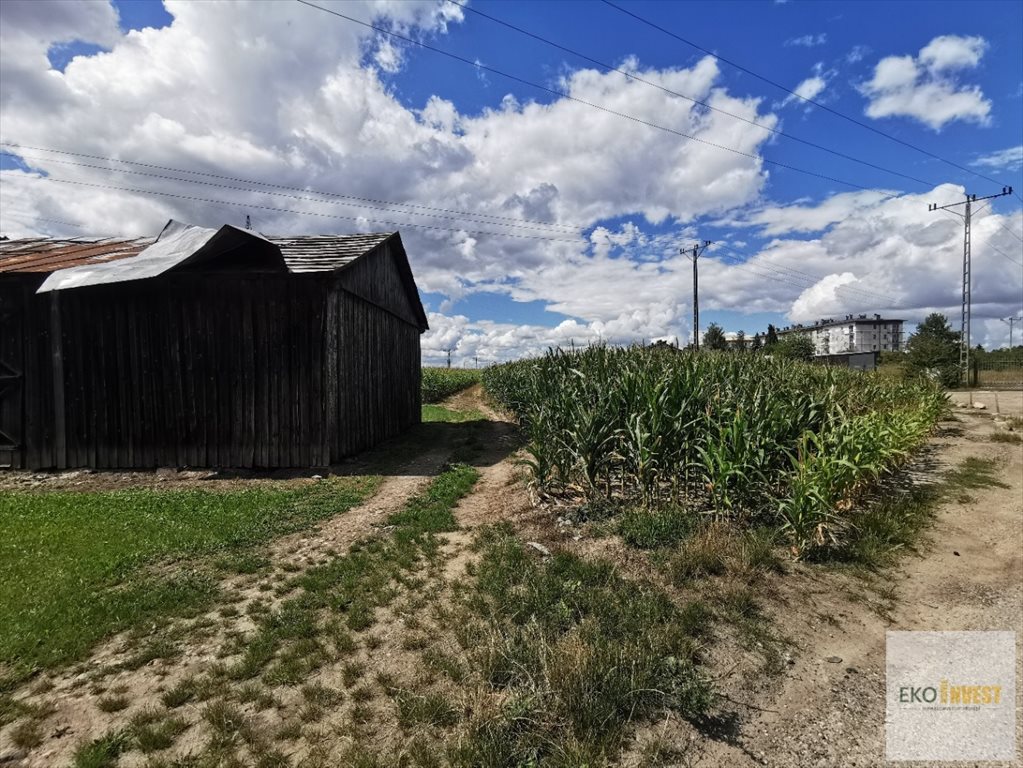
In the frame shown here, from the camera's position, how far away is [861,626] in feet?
12.8

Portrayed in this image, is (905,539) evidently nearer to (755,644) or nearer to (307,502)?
(755,644)

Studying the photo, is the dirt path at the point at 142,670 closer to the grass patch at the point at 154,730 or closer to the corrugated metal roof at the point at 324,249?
the grass patch at the point at 154,730

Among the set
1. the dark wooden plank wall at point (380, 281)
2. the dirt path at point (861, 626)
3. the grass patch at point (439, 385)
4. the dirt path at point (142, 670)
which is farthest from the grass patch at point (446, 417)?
the dirt path at point (861, 626)

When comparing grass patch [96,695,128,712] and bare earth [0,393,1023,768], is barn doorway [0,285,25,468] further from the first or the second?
grass patch [96,695,128,712]

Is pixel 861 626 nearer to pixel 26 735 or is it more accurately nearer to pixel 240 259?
pixel 26 735

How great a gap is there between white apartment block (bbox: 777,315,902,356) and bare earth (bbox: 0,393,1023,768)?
Answer: 102 m

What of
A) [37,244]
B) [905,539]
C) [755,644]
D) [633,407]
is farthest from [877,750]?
[37,244]

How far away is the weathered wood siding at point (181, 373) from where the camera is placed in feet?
32.4

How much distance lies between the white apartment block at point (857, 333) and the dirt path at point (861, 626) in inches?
3976

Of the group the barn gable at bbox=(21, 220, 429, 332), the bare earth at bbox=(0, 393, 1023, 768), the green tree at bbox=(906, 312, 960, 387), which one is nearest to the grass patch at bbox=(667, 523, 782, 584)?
the bare earth at bbox=(0, 393, 1023, 768)

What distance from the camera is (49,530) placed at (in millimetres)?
5977

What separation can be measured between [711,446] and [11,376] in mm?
13409

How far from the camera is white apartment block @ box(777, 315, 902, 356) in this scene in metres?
92.8

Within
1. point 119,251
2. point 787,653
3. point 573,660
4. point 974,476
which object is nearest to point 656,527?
point 787,653
